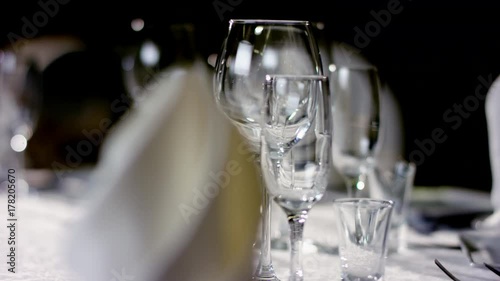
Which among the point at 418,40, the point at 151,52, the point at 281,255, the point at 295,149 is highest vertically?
the point at 418,40

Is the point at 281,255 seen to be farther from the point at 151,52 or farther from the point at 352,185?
the point at 151,52

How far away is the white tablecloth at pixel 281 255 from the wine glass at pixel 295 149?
0.45 ft

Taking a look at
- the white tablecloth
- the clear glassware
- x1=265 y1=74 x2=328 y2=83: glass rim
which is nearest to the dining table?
the white tablecloth

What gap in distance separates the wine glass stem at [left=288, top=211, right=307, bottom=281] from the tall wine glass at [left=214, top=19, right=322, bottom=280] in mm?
104

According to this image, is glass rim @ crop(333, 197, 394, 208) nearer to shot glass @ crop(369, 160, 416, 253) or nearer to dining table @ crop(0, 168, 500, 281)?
dining table @ crop(0, 168, 500, 281)

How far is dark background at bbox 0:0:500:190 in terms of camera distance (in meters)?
3.01

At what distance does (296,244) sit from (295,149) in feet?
0.29

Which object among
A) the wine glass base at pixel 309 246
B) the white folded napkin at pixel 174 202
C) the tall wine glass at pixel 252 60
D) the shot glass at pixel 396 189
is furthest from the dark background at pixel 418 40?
the white folded napkin at pixel 174 202

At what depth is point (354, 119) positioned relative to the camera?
1.07m

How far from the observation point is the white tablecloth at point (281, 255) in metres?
0.84

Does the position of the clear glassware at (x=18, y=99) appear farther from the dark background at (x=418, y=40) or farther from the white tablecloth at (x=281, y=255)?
the dark background at (x=418, y=40)

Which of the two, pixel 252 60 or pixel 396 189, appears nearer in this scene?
pixel 252 60

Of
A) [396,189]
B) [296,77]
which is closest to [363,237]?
[296,77]

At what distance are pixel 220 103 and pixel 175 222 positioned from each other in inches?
6.9
